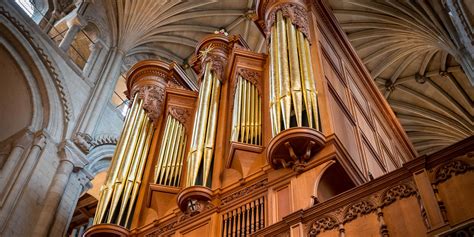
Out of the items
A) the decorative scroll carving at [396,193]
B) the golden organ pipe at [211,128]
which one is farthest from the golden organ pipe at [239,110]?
the decorative scroll carving at [396,193]

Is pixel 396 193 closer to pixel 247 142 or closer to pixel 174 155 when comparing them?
pixel 247 142

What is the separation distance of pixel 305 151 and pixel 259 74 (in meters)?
2.83

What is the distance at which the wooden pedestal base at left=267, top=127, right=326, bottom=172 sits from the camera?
579 cm

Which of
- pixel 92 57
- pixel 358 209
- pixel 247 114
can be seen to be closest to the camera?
pixel 358 209

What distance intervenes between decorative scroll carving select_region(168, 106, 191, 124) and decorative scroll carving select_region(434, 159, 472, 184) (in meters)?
5.29

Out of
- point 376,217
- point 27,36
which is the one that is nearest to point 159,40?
point 27,36

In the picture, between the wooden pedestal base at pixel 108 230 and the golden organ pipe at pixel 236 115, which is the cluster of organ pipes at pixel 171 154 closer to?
the wooden pedestal base at pixel 108 230

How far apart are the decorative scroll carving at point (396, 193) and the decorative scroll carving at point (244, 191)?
190 cm

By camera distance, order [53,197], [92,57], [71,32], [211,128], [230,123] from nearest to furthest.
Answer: [211,128]
[230,123]
[53,197]
[71,32]
[92,57]

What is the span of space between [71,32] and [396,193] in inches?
478

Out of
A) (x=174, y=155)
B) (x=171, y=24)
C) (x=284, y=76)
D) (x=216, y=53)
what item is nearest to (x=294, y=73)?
(x=284, y=76)

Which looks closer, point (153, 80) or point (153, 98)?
point (153, 98)

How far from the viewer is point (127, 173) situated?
7988 millimetres

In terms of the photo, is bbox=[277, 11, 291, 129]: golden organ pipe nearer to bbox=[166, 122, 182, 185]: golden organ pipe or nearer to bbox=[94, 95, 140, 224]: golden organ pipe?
bbox=[166, 122, 182, 185]: golden organ pipe
